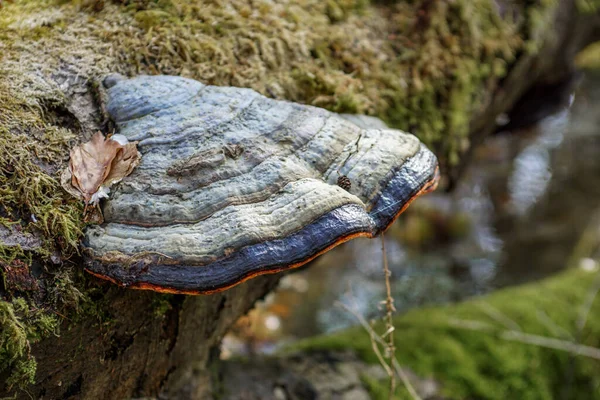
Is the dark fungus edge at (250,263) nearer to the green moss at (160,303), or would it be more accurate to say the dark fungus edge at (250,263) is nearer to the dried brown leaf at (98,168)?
the dried brown leaf at (98,168)

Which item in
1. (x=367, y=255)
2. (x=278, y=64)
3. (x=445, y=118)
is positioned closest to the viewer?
(x=278, y=64)

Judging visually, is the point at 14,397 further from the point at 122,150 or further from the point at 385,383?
the point at 385,383

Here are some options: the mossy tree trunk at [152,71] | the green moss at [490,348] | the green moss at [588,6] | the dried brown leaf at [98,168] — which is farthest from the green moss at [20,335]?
the green moss at [588,6]

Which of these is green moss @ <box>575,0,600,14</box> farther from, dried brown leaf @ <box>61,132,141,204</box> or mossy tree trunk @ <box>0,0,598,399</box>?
dried brown leaf @ <box>61,132,141,204</box>

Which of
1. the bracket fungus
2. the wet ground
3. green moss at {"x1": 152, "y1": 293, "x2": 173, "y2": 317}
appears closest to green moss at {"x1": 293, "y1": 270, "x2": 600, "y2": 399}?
green moss at {"x1": 152, "y1": 293, "x2": 173, "y2": 317}

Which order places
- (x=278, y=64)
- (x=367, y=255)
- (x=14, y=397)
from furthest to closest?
(x=367, y=255)
(x=278, y=64)
(x=14, y=397)

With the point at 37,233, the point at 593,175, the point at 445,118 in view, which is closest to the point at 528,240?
the point at 593,175
